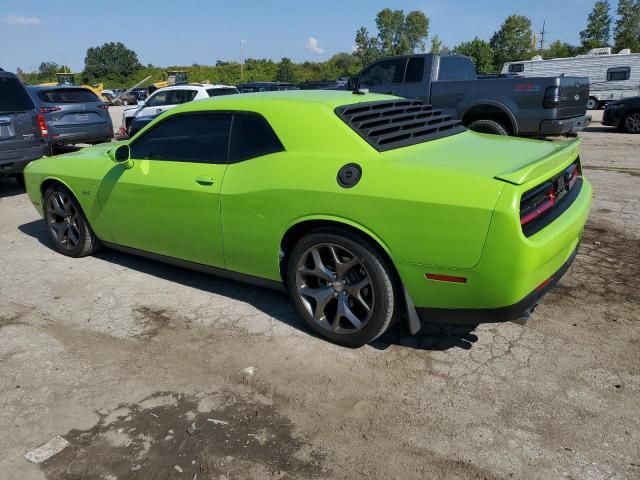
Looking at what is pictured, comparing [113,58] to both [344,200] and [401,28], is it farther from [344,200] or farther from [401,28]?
[344,200]

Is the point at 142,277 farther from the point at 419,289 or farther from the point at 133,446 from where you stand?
the point at 419,289

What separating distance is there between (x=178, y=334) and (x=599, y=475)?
2.62m

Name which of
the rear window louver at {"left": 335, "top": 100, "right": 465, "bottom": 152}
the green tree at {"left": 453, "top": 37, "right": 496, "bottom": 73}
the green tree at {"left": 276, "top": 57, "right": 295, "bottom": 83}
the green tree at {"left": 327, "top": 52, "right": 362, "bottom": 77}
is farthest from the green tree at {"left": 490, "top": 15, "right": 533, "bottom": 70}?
the rear window louver at {"left": 335, "top": 100, "right": 465, "bottom": 152}

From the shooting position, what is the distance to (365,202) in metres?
2.91

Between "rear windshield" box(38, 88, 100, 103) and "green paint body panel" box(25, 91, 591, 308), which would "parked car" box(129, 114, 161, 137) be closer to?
"rear windshield" box(38, 88, 100, 103)

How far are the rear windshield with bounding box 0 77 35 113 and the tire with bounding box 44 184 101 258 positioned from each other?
338cm

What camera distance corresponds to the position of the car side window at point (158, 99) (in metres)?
14.9

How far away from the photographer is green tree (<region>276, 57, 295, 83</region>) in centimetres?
6649

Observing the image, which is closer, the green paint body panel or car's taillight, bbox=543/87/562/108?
the green paint body panel

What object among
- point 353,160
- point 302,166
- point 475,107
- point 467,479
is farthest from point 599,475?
point 475,107

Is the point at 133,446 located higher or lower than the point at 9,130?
Answer: lower

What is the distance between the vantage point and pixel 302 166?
321 cm

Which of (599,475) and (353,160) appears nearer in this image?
(599,475)

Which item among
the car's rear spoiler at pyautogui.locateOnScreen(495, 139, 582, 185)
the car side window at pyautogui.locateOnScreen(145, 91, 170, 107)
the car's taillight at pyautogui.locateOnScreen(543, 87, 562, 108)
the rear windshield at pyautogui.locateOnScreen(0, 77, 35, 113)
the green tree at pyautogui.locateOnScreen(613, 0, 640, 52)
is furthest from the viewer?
the green tree at pyautogui.locateOnScreen(613, 0, 640, 52)
